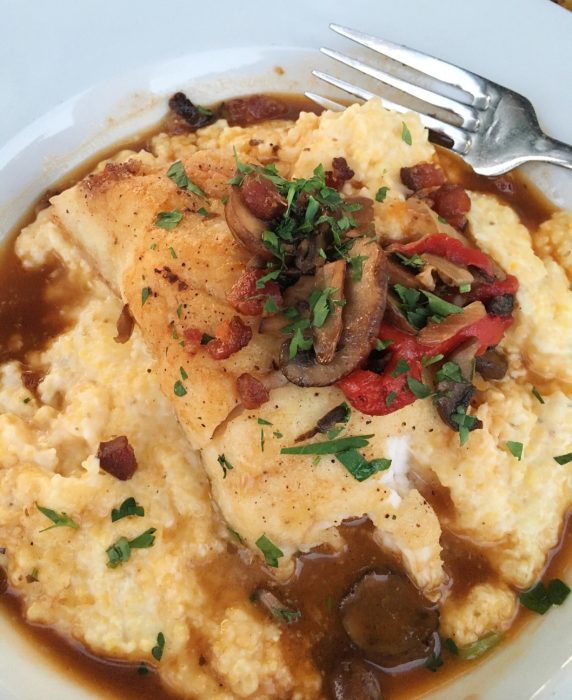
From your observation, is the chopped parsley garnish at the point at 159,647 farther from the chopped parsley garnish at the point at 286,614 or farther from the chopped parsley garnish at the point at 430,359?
the chopped parsley garnish at the point at 430,359

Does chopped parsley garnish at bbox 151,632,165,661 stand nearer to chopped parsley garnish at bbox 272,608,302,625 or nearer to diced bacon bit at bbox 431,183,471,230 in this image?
chopped parsley garnish at bbox 272,608,302,625

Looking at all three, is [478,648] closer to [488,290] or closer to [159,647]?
[159,647]

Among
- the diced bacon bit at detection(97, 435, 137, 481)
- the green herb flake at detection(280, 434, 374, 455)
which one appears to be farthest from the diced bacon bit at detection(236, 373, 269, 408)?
the diced bacon bit at detection(97, 435, 137, 481)

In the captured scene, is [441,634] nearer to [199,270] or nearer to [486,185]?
[199,270]

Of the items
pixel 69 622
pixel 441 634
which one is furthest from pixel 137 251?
pixel 441 634

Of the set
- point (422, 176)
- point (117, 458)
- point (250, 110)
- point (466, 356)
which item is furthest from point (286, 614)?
point (250, 110)
